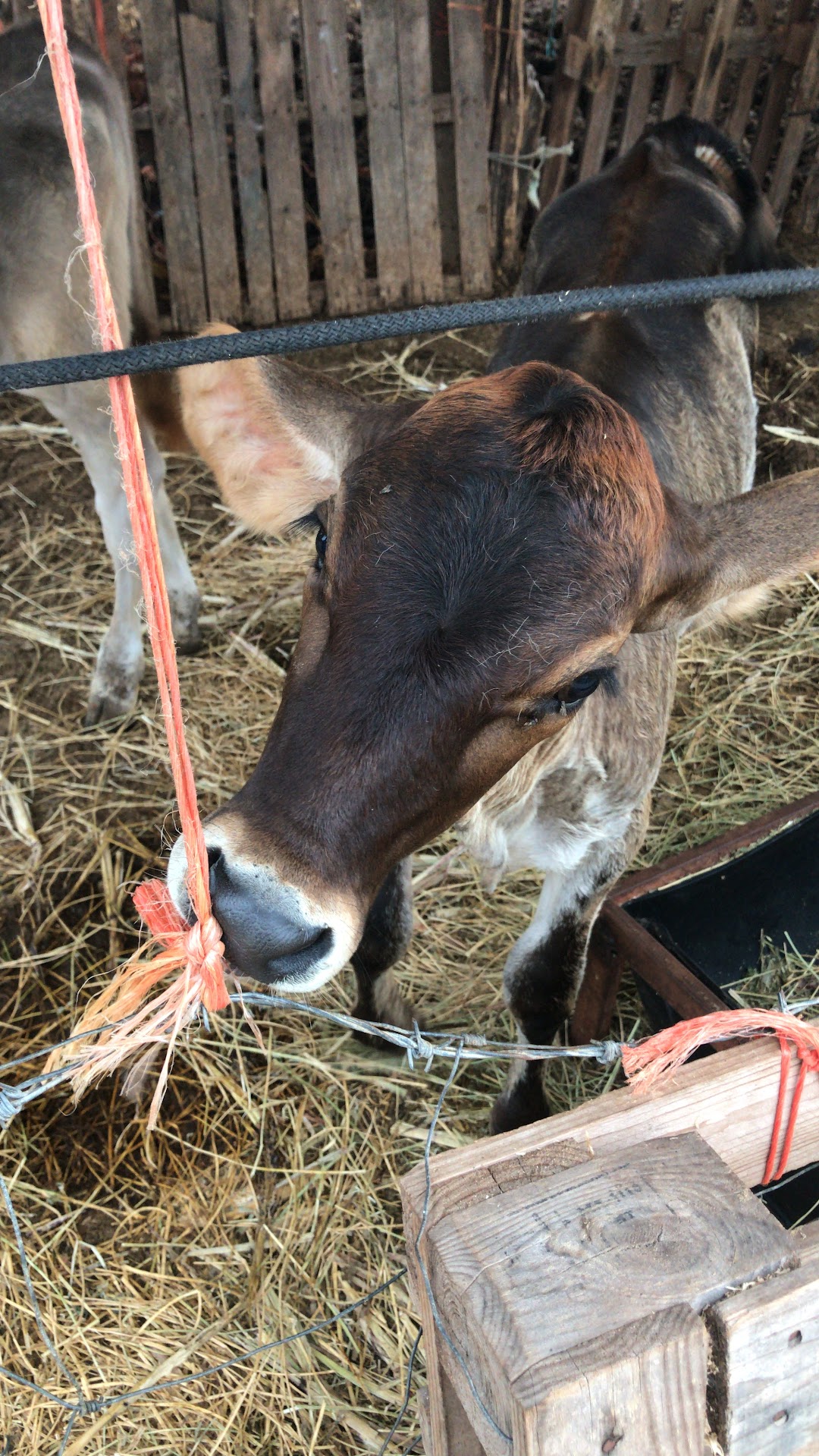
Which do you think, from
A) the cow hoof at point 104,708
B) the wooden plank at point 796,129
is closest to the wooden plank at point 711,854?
the cow hoof at point 104,708

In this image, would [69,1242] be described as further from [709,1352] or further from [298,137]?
[298,137]

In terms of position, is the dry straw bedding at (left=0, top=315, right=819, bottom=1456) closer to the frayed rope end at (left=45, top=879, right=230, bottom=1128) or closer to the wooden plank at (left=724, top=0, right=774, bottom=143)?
the frayed rope end at (left=45, top=879, right=230, bottom=1128)

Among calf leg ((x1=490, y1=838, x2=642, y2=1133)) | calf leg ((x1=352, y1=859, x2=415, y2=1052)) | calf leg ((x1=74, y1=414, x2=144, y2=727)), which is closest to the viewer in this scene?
calf leg ((x1=490, y1=838, x2=642, y2=1133))

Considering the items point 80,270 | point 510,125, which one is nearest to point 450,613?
point 80,270

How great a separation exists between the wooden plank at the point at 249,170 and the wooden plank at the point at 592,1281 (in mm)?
5810

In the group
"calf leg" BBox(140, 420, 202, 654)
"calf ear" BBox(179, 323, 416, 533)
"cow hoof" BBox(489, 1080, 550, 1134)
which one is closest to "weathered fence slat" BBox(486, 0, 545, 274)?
"calf leg" BBox(140, 420, 202, 654)

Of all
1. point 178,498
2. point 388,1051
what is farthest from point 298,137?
point 388,1051

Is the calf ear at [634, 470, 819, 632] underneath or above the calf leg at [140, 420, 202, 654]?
above

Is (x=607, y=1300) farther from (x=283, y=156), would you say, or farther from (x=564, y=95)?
(x=564, y=95)

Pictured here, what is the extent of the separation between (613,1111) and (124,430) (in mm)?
1131

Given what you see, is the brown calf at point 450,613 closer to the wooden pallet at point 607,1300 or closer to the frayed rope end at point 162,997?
the frayed rope end at point 162,997

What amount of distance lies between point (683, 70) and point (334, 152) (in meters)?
2.01

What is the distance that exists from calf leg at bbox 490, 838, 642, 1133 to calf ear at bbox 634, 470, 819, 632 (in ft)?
3.31

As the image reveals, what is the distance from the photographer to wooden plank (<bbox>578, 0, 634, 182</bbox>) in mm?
6051
